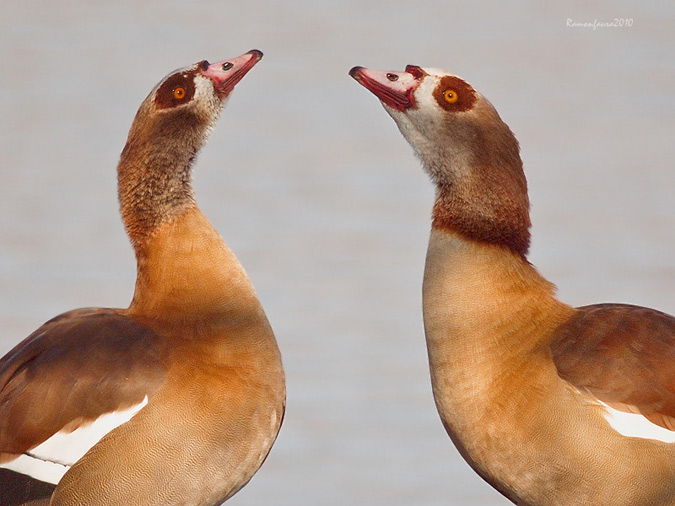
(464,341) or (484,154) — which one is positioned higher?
(484,154)

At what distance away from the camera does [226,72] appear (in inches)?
256

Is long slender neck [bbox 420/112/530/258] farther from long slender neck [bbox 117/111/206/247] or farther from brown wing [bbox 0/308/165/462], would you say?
brown wing [bbox 0/308/165/462]

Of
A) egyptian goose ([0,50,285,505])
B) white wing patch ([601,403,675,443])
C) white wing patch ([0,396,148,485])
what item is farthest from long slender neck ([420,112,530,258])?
white wing patch ([0,396,148,485])

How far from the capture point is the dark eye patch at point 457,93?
238 inches

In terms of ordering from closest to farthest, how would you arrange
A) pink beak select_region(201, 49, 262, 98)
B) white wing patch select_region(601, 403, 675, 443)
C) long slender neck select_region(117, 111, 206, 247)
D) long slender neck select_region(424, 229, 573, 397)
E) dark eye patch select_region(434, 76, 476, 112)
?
white wing patch select_region(601, 403, 675, 443) < long slender neck select_region(424, 229, 573, 397) < dark eye patch select_region(434, 76, 476, 112) < long slender neck select_region(117, 111, 206, 247) < pink beak select_region(201, 49, 262, 98)

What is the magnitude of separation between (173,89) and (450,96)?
128 centimetres

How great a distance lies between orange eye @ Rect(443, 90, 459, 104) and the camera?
6.07 m

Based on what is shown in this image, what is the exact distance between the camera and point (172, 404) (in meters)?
5.78

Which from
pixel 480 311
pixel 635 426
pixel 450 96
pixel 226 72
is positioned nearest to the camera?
pixel 635 426

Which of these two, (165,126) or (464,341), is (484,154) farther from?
(165,126)

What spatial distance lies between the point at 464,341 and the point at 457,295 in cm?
21

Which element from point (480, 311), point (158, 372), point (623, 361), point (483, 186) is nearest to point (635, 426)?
point (623, 361)

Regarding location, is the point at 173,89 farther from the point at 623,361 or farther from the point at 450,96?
the point at 623,361

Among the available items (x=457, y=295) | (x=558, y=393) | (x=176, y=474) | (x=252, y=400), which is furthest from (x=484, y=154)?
(x=176, y=474)
